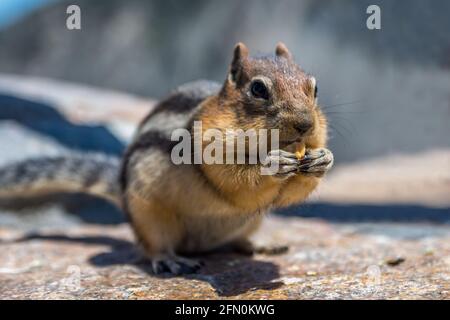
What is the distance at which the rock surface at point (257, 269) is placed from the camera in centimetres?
389

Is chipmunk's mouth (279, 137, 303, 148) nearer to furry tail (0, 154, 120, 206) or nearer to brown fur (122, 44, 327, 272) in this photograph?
brown fur (122, 44, 327, 272)

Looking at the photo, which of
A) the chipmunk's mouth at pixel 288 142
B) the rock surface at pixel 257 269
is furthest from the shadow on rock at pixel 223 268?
the chipmunk's mouth at pixel 288 142

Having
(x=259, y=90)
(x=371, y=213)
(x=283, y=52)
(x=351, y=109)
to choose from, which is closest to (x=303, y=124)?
(x=259, y=90)

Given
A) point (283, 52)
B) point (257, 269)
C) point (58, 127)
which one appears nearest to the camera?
point (283, 52)

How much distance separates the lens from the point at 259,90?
4039mm

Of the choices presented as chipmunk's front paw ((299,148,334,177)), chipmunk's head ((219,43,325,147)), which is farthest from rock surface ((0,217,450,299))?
chipmunk's head ((219,43,325,147))

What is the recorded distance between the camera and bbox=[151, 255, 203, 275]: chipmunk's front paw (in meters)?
4.61

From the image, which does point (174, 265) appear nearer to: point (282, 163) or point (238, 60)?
point (282, 163)

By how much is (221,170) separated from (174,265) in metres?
0.94

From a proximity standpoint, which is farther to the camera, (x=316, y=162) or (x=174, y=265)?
(x=174, y=265)

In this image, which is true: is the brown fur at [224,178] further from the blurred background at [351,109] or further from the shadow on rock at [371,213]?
the shadow on rock at [371,213]

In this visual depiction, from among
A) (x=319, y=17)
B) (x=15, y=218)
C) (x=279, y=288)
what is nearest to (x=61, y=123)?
(x=15, y=218)

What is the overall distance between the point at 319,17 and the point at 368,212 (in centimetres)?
409
